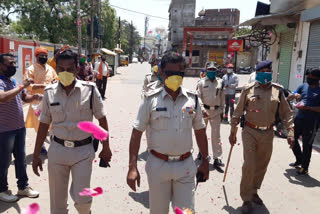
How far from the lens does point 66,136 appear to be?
9.22 feet

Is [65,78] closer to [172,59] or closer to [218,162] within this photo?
[172,59]

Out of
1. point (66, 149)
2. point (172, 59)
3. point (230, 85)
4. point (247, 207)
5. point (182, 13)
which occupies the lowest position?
point (247, 207)

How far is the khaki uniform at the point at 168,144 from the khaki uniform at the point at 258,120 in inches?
61.9

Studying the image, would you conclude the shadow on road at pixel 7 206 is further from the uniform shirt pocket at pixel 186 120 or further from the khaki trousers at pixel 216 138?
the khaki trousers at pixel 216 138

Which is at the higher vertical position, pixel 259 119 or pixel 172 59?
pixel 172 59

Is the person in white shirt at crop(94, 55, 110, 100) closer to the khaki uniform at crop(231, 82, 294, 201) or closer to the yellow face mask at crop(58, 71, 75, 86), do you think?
the khaki uniform at crop(231, 82, 294, 201)

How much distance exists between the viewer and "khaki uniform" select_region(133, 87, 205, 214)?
2539 millimetres

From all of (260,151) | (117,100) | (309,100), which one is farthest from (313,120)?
(117,100)

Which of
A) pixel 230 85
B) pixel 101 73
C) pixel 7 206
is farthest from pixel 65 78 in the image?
pixel 101 73

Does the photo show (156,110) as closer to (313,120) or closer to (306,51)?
(313,120)

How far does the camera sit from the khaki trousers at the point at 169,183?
8.29 feet

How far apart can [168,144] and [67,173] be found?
3.78ft

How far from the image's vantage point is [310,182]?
500 centimetres

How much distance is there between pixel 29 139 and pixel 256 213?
5.52m
